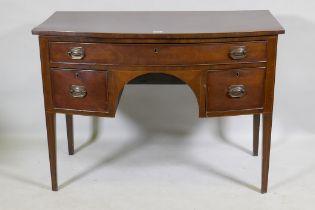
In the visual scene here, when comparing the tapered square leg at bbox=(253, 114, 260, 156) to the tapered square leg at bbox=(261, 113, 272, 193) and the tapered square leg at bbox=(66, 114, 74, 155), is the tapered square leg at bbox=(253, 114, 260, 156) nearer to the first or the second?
the tapered square leg at bbox=(261, 113, 272, 193)

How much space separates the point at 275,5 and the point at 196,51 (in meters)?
0.84

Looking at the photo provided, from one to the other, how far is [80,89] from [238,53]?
71 cm

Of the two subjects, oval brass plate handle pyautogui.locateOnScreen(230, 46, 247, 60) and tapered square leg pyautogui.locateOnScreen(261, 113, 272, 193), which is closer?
oval brass plate handle pyautogui.locateOnScreen(230, 46, 247, 60)

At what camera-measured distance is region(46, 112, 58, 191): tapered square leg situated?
103 inches

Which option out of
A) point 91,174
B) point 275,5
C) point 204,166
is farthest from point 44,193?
point 275,5

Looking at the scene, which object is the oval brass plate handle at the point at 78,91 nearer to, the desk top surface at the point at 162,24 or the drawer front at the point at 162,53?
the drawer front at the point at 162,53

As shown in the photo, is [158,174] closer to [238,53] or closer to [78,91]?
[78,91]

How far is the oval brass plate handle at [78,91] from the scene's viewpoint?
252 centimetres

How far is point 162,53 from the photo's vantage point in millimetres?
2418

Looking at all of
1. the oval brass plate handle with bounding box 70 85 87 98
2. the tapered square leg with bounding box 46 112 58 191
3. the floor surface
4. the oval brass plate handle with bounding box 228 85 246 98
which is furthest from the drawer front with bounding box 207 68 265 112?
the tapered square leg with bounding box 46 112 58 191

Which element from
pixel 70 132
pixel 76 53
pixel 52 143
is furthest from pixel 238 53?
pixel 70 132

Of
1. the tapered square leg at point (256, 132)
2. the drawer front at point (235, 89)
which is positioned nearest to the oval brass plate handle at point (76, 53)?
the drawer front at point (235, 89)

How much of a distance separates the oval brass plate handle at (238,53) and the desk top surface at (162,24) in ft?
0.22

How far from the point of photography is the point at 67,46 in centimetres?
246
